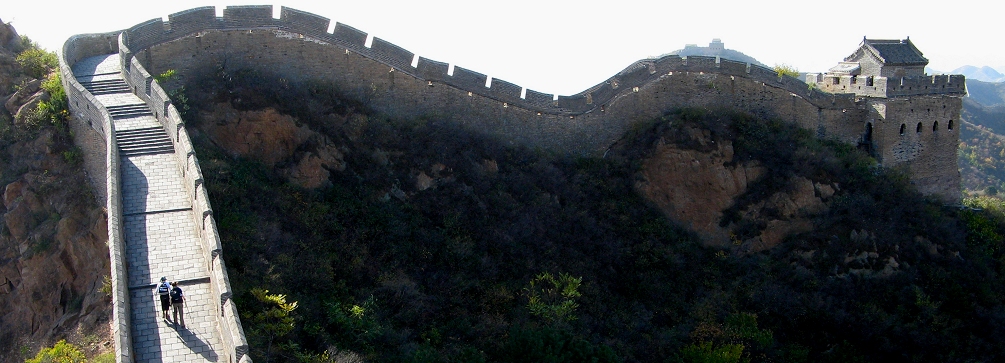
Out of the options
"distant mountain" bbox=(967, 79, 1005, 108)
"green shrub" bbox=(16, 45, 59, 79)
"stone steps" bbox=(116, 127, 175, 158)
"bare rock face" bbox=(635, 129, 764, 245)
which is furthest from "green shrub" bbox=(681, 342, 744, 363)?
"distant mountain" bbox=(967, 79, 1005, 108)

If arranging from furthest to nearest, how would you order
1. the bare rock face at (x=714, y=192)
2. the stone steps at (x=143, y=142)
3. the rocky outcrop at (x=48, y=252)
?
the bare rock face at (x=714, y=192) < the stone steps at (x=143, y=142) < the rocky outcrop at (x=48, y=252)

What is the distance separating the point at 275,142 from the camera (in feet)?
53.2

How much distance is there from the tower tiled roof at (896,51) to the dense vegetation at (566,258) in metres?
2.44

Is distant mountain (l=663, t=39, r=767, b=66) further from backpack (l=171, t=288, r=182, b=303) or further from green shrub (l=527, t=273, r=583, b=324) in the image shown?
backpack (l=171, t=288, r=182, b=303)

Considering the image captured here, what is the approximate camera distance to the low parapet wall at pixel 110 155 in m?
10.2

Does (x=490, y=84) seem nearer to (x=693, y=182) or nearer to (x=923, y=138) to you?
(x=693, y=182)

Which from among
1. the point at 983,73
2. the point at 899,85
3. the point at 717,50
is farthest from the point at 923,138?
the point at 983,73

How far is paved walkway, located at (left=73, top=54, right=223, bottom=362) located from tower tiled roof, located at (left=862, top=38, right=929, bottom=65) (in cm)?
1543

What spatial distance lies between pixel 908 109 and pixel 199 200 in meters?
15.8

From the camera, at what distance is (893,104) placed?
66.9 feet

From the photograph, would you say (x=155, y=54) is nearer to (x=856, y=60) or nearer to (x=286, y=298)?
(x=286, y=298)

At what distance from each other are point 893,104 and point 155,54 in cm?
1562

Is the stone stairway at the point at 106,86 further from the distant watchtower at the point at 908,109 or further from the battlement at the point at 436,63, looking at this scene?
the distant watchtower at the point at 908,109

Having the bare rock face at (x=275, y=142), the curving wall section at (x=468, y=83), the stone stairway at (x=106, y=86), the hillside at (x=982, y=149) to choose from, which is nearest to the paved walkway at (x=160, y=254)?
the stone stairway at (x=106, y=86)
